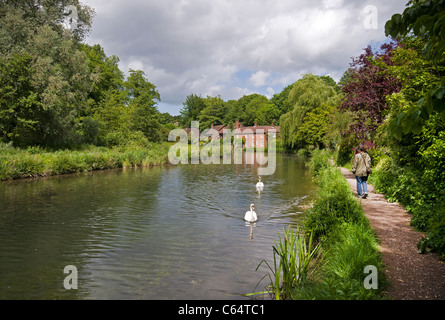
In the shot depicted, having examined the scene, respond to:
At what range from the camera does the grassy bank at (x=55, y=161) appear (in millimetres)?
18562

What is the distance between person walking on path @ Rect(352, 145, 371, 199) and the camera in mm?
11172

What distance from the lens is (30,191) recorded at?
1505 centimetres

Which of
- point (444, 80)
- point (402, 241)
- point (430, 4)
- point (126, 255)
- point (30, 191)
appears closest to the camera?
point (444, 80)

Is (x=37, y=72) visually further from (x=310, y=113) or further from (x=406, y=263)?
(x=310, y=113)

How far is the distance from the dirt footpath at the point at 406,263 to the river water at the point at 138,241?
7.33 feet

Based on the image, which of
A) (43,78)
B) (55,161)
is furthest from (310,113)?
(55,161)

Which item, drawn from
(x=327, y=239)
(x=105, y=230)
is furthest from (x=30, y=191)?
(x=327, y=239)

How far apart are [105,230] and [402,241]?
7.55 m

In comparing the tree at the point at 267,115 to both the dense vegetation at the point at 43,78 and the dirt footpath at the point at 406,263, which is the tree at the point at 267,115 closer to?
the dense vegetation at the point at 43,78

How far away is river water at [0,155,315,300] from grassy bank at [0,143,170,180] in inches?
138

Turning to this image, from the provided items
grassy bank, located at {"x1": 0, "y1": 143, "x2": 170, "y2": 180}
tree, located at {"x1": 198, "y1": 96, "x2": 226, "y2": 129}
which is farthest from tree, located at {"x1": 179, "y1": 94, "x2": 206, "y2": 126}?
grassy bank, located at {"x1": 0, "y1": 143, "x2": 170, "y2": 180}

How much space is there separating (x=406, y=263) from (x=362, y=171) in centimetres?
621
